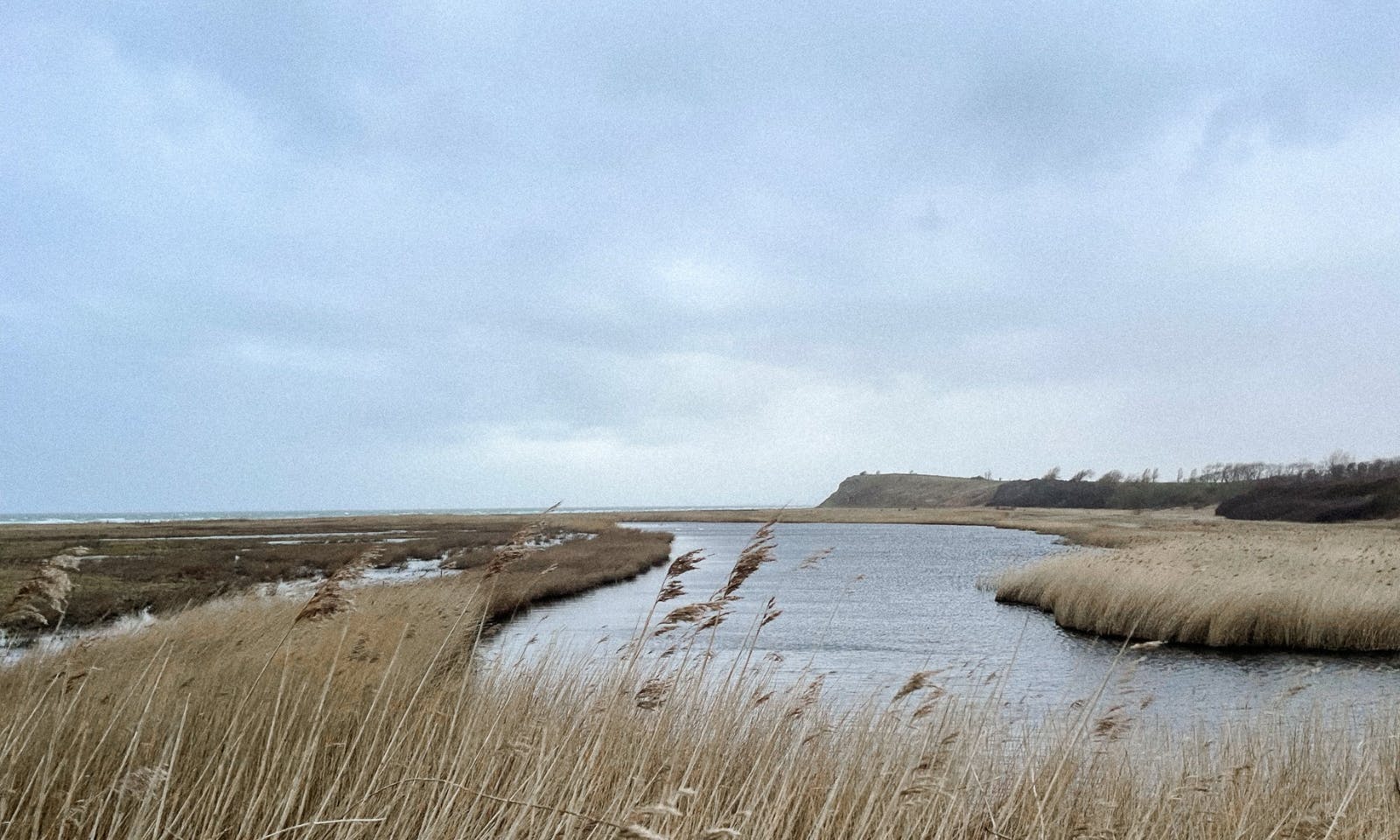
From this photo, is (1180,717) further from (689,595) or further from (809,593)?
(809,593)

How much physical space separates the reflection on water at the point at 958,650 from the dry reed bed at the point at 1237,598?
86cm

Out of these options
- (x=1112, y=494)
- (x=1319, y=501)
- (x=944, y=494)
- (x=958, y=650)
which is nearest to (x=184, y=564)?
(x=958, y=650)

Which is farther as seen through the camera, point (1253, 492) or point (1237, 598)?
point (1253, 492)

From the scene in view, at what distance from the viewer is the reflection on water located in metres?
12.3

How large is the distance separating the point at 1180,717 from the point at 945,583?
19.5 meters

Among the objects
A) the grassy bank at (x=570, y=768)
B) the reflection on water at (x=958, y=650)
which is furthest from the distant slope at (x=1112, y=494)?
the grassy bank at (x=570, y=768)

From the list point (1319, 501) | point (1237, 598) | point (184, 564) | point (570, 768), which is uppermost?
point (570, 768)

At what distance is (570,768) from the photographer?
16.3 feet

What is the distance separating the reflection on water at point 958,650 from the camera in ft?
40.4

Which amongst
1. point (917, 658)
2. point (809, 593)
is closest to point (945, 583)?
point (809, 593)

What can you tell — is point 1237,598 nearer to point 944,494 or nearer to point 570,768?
point 570,768

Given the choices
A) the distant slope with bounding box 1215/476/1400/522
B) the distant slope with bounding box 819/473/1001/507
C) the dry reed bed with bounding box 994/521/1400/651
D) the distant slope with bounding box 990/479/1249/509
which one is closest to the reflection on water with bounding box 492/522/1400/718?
the dry reed bed with bounding box 994/521/1400/651

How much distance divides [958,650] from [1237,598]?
6.78 m

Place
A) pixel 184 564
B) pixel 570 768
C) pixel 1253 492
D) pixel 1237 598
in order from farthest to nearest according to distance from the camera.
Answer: pixel 1253 492, pixel 184 564, pixel 1237 598, pixel 570 768
